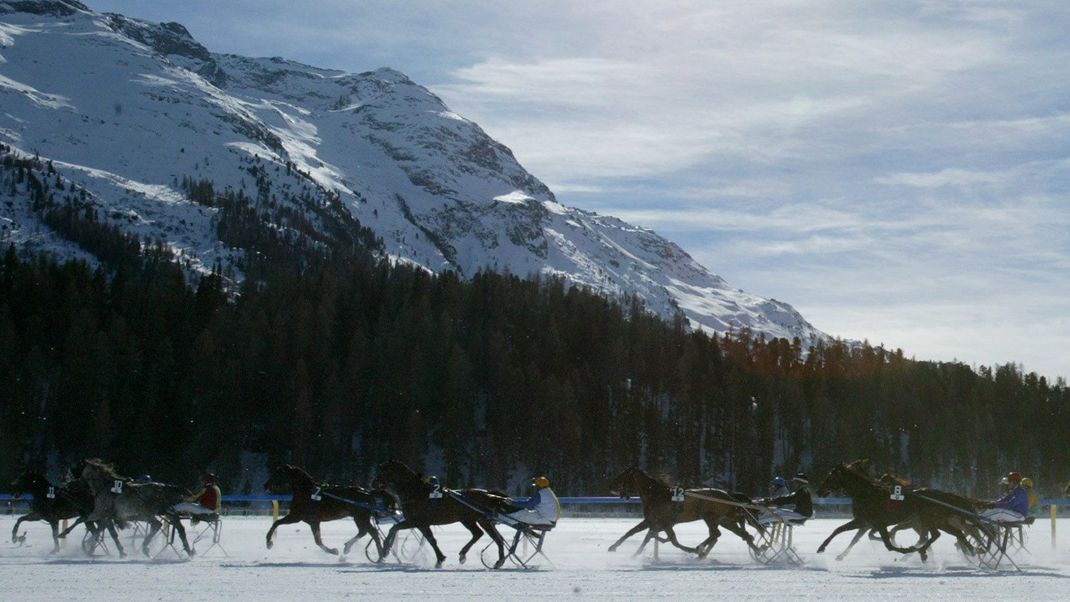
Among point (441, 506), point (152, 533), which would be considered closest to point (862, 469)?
point (441, 506)

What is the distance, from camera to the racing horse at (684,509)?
79.5 ft

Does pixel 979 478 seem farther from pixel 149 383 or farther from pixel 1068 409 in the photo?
pixel 149 383

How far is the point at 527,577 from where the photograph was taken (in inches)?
777

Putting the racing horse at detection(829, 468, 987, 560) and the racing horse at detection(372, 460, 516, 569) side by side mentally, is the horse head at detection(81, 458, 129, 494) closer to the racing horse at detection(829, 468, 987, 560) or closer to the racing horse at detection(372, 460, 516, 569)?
the racing horse at detection(372, 460, 516, 569)

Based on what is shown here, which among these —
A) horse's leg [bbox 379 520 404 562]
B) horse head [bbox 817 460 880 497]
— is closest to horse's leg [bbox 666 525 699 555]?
horse head [bbox 817 460 880 497]

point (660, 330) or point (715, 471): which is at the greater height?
point (660, 330)

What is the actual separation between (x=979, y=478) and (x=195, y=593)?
8954cm

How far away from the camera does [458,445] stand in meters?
75.9

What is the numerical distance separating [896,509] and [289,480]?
12.2 metres

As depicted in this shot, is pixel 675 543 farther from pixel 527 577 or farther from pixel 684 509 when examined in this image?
pixel 527 577

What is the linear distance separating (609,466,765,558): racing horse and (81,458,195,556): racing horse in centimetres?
919

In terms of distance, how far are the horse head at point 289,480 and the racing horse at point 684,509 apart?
21.0 ft

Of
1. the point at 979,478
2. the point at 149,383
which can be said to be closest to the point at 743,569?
the point at 149,383

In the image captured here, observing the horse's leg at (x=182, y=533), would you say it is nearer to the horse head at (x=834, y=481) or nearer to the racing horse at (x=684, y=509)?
the racing horse at (x=684, y=509)
